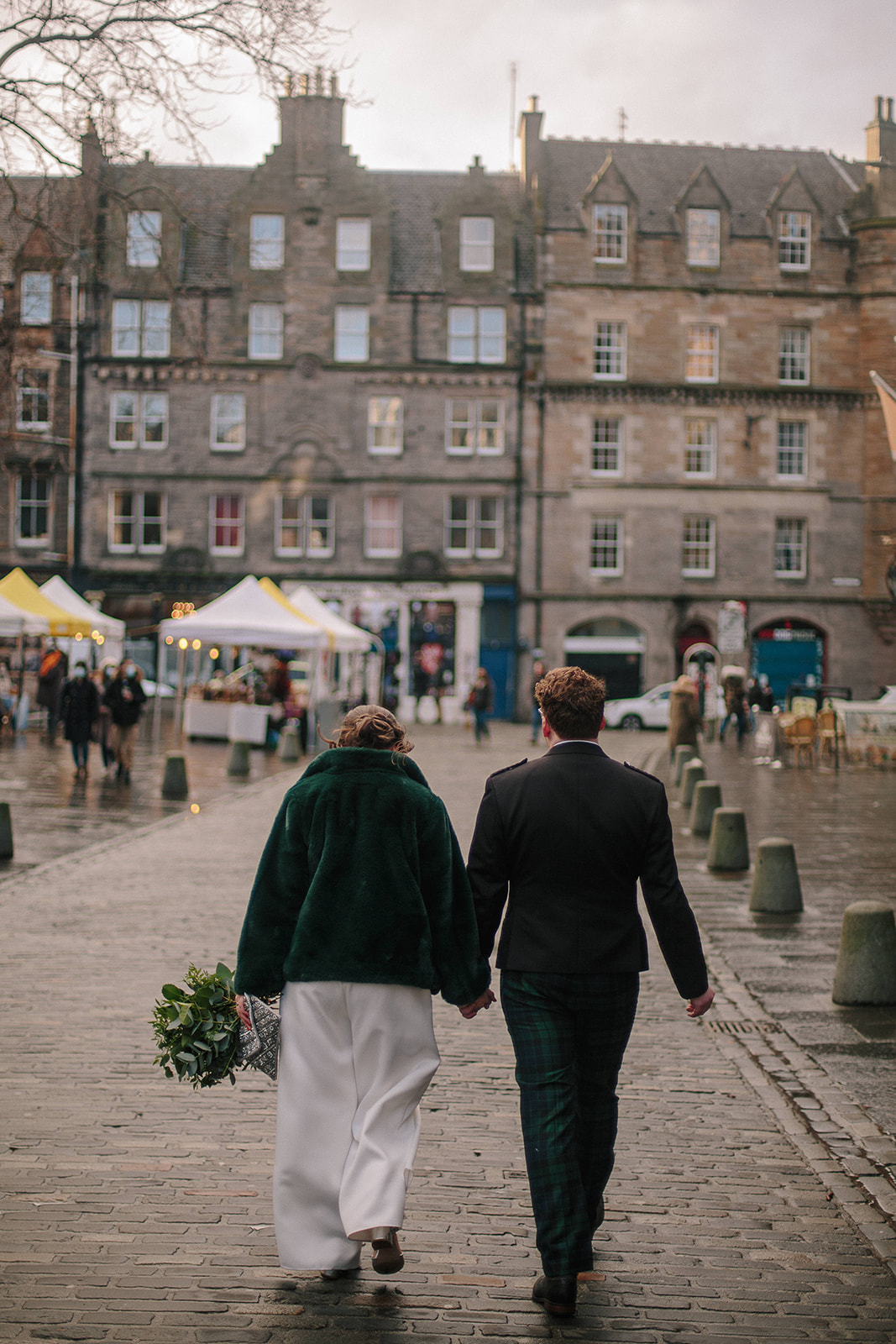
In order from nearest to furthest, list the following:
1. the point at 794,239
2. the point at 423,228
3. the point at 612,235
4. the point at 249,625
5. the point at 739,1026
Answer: the point at 739,1026, the point at 249,625, the point at 612,235, the point at 794,239, the point at 423,228

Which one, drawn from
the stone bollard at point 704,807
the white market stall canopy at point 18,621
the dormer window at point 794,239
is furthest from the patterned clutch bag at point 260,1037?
the dormer window at point 794,239

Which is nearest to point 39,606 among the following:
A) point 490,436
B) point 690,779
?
point 690,779

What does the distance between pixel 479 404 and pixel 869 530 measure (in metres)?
12.8

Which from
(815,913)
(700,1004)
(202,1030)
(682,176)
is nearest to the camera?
(700,1004)

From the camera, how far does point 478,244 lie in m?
44.5

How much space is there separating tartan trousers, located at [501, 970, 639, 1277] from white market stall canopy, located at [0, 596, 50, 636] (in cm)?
2406

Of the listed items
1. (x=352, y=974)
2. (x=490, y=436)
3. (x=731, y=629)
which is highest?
(x=490, y=436)

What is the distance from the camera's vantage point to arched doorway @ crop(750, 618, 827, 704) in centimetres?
4388

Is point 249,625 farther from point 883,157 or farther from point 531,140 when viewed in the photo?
point 883,157

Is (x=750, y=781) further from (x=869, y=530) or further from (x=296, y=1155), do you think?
(x=869, y=530)

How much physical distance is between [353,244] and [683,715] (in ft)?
86.6

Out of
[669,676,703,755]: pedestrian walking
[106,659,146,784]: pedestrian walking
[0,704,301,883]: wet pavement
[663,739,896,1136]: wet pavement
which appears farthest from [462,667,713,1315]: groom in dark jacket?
[669,676,703,755]: pedestrian walking

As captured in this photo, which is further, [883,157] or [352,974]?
[883,157]

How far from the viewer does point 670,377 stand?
44.1 meters
